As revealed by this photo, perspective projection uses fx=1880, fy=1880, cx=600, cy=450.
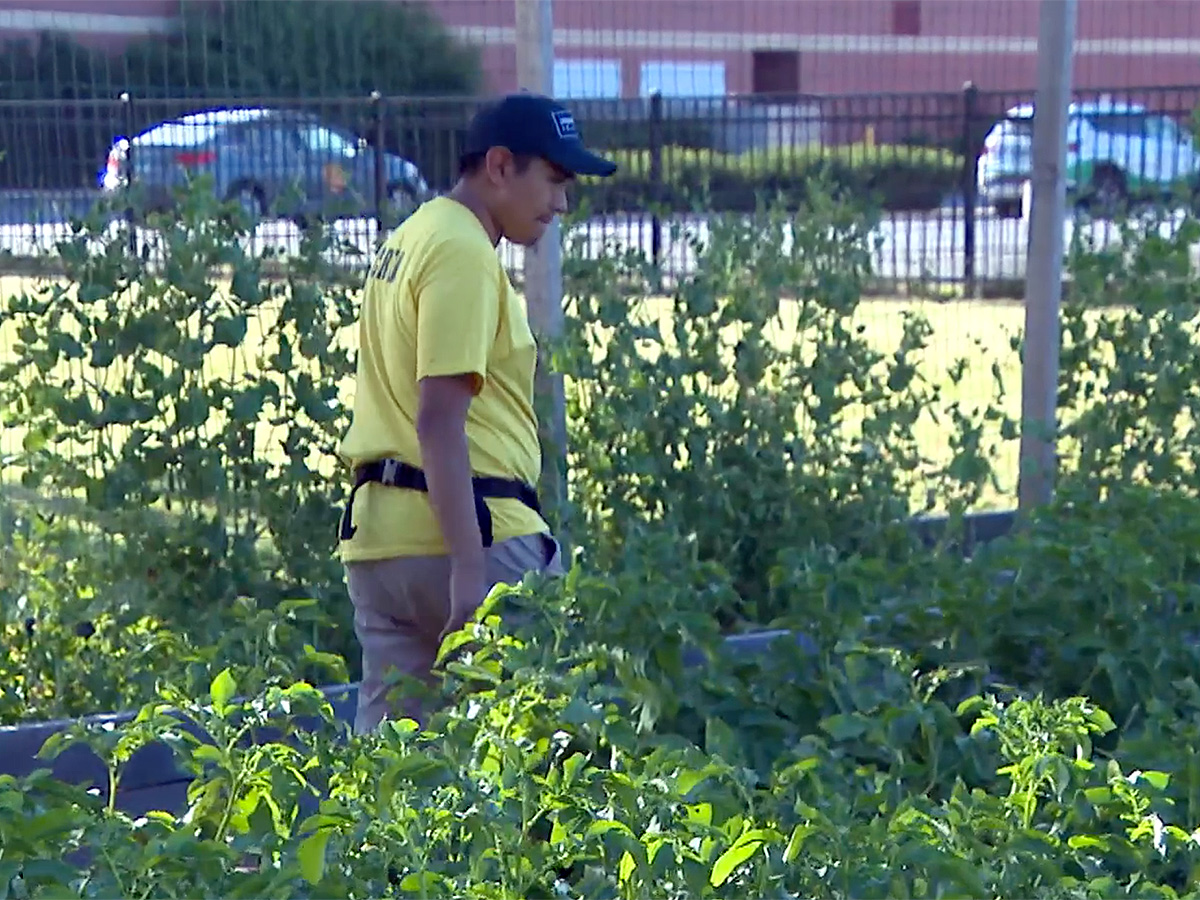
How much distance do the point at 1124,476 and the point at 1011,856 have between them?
3.68m

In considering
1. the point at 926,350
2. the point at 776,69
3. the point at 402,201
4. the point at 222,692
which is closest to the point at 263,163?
the point at 402,201

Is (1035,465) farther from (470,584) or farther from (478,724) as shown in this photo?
(478,724)

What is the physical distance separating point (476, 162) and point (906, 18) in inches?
209

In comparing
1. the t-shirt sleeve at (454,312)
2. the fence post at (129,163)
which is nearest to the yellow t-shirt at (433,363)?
the t-shirt sleeve at (454,312)

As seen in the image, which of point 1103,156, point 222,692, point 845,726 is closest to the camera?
point 222,692

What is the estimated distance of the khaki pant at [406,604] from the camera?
12.3ft

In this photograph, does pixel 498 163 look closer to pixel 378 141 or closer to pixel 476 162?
pixel 476 162

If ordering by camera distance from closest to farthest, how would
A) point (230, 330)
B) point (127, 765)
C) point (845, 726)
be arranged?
point (845, 726), point (127, 765), point (230, 330)

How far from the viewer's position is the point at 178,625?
510cm

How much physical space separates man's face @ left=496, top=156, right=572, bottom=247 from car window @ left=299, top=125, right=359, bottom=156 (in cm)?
241

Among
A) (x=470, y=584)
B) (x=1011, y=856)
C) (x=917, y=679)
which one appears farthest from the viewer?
(x=917, y=679)

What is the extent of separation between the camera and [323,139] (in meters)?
6.01

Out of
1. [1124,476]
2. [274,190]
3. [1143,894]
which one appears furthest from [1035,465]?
[1143,894]

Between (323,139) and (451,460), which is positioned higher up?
(323,139)
